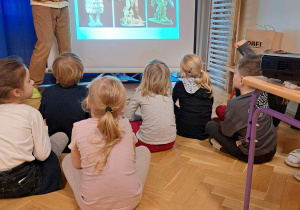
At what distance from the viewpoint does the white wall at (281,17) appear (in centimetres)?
273

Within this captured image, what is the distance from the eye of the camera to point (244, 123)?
169 centimetres

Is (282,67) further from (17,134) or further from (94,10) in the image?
(94,10)

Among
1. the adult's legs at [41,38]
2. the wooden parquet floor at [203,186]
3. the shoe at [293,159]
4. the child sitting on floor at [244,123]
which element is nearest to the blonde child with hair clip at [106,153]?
the wooden parquet floor at [203,186]

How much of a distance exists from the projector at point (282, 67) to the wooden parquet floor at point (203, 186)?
29.0 inches

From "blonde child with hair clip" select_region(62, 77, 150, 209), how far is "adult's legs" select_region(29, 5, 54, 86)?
2.20m

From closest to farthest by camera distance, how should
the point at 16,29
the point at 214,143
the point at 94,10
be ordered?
1. the point at 214,143
2. the point at 94,10
3. the point at 16,29

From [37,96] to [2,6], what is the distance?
4.22 feet

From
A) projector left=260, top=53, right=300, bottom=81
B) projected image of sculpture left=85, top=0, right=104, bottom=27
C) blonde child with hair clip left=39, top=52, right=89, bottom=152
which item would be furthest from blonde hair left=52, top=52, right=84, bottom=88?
projected image of sculpture left=85, top=0, right=104, bottom=27

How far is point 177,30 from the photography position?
3.48 metres

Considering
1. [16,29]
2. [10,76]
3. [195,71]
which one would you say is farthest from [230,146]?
[16,29]

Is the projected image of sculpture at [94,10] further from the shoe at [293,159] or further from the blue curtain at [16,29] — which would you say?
the shoe at [293,159]

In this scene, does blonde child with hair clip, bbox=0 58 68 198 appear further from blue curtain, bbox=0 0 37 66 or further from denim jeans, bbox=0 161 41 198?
blue curtain, bbox=0 0 37 66

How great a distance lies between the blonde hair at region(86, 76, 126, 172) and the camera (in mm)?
1163

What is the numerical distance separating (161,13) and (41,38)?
1445 mm
